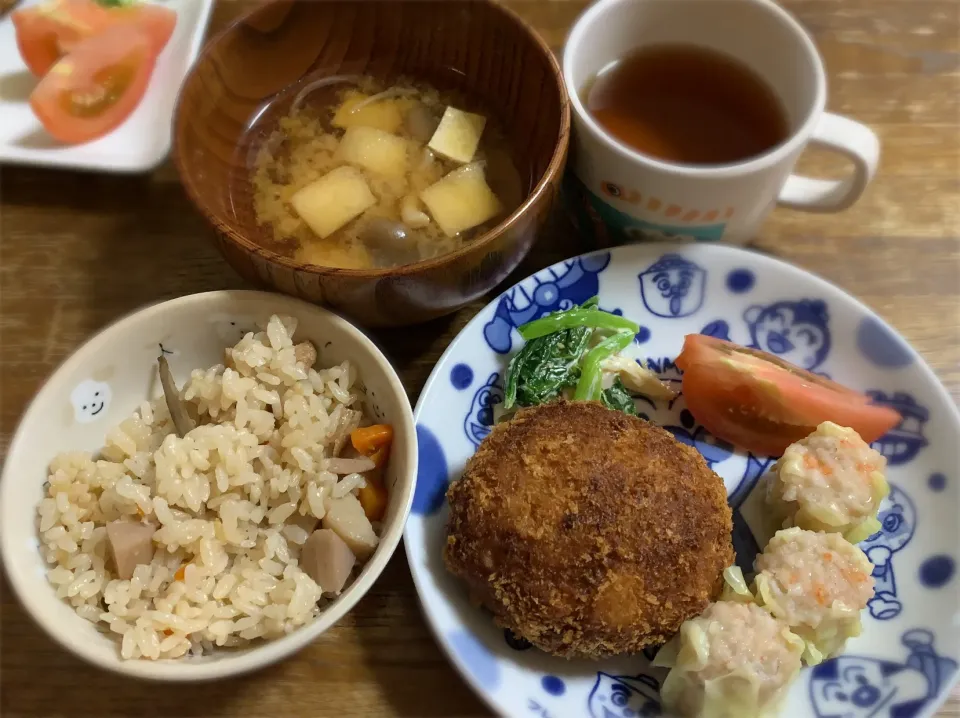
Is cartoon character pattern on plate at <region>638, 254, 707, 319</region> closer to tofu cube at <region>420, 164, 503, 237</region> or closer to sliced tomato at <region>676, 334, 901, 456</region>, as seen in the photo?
sliced tomato at <region>676, 334, 901, 456</region>

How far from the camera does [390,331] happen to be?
139 cm

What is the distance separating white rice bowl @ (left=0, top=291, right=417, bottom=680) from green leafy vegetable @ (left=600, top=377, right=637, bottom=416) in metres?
0.37

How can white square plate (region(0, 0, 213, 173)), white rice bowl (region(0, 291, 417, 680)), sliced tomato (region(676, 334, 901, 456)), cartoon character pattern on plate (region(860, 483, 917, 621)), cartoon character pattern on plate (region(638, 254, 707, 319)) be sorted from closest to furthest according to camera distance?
white rice bowl (region(0, 291, 417, 680)), cartoon character pattern on plate (region(860, 483, 917, 621)), sliced tomato (region(676, 334, 901, 456)), cartoon character pattern on plate (region(638, 254, 707, 319)), white square plate (region(0, 0, 213, 173))

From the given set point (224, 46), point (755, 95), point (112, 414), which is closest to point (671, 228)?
point (755, 95)

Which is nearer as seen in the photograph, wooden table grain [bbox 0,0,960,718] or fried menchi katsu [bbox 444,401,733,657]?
fried menchi katsu [bbox 444,401,733,657]

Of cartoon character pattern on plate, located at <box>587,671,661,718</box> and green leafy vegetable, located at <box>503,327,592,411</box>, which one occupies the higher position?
green leafy vegetable, located at <box>503,327,592,411</box>

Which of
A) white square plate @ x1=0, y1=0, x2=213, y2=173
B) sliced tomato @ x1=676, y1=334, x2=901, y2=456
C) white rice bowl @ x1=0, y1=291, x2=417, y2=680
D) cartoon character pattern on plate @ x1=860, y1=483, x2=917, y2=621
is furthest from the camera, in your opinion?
white square plate @ x1=0, y1=0, x2=213, y2=173

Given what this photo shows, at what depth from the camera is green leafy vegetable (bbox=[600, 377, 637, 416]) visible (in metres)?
1.27

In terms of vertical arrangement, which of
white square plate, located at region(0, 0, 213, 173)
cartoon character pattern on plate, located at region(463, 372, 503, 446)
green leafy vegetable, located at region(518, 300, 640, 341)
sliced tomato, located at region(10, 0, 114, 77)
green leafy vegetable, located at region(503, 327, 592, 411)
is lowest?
cartoon character pattern on plate, located at region(463, 372, 503, 446)

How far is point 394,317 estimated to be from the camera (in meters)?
1.21

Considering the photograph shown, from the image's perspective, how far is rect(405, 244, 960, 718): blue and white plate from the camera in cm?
105

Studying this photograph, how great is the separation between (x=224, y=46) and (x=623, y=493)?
981 millimetres

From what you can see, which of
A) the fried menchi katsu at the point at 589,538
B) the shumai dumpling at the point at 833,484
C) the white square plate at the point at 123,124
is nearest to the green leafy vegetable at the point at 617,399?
the fried menchi katsu at the point at 589,538

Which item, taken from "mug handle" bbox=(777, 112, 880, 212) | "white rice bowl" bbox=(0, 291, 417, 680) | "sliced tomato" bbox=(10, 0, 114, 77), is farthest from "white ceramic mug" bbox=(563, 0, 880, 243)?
"sliced tomato" bbox=(10, 0, 114, 77)
